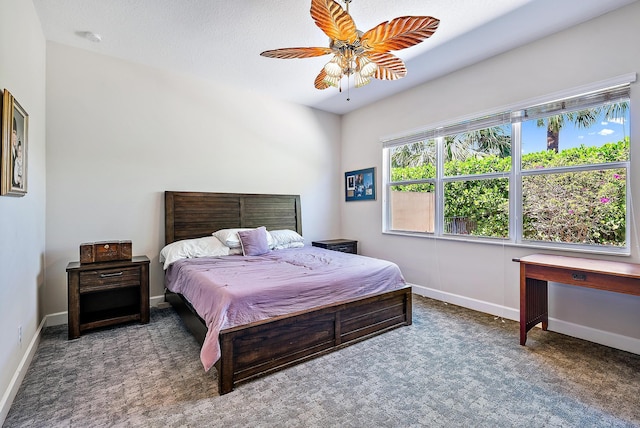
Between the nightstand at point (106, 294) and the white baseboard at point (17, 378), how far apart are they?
27 centimetres

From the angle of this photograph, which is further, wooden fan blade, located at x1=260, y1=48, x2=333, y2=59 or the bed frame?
wooden fan blade, located at x1=260, y1=48, x2=333, y2=59

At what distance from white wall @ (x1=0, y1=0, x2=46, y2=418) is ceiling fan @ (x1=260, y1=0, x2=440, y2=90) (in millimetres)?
1688

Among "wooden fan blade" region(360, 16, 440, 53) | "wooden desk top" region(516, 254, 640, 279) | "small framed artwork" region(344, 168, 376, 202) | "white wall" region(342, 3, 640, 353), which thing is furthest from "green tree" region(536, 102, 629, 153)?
"small framed artwork" region(344, 168, 376, 202)

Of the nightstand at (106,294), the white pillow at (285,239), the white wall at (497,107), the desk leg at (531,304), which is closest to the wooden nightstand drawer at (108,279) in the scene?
the nightstand at (106,294)

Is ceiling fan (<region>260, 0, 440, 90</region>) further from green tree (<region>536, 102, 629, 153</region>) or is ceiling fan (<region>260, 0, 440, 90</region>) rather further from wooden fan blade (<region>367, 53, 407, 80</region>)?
green tree (<region>536, 102, 629, 153</region>)

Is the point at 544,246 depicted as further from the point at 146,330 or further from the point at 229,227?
the point at 146,330

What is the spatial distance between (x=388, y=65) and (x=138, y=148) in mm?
3015

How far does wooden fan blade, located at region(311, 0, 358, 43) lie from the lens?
1917mm

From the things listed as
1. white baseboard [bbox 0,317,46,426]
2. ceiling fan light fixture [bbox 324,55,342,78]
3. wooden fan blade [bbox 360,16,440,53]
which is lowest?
white baseboard [bbox 0,317,46,426]

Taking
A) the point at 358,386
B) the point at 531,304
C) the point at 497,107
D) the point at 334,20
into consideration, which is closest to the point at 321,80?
the point at 334,20

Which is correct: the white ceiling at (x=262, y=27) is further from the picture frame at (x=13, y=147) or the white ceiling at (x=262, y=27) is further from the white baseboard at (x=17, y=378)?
the white baseboard at (x=17, y=378)

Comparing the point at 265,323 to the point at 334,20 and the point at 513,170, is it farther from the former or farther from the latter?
the point at 513,170

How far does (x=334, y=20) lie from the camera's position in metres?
2.03

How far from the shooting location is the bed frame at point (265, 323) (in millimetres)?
2105
